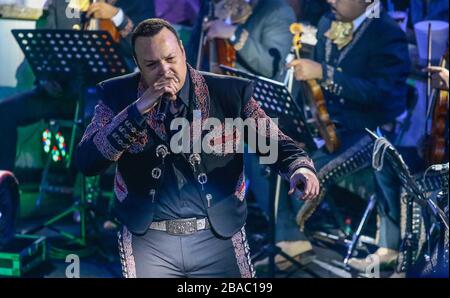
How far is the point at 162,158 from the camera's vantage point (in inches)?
132

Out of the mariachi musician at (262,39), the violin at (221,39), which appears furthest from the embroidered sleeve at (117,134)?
the mariachi musician at (262,39)

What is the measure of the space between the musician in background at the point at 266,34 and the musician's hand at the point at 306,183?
2475 millimetres

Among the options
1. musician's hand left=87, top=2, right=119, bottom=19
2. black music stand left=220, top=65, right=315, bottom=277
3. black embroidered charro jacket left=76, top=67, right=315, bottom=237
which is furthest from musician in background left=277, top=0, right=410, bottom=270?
black embroidered charro jacket left=76, top=67, right=315, bottom=237

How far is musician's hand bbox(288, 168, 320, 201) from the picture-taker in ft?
10.1

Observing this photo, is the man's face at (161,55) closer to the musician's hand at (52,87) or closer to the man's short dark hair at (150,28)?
the man's short dark hair at (150,28)

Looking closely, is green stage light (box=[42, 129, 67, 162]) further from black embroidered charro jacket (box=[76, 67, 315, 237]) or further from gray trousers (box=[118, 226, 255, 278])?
gray trousers (box=[118, 226, 255, 278])

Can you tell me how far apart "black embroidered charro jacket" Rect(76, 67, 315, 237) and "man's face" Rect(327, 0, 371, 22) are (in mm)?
2084

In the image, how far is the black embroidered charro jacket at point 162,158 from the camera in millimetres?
3291

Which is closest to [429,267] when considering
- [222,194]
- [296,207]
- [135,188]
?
[296,207]

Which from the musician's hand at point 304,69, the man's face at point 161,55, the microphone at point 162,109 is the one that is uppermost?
the man's face at point 161,55

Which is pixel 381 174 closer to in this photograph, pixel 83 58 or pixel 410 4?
pixel 410 4

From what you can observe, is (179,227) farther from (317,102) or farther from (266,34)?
(266,34)

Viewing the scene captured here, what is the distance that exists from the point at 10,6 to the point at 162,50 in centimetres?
330

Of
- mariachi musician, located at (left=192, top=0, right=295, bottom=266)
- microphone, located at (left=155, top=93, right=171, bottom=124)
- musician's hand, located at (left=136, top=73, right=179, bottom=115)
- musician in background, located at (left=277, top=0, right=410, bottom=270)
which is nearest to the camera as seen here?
musician's hand, located at (left=136, top=73, right=179, bottom=115)
